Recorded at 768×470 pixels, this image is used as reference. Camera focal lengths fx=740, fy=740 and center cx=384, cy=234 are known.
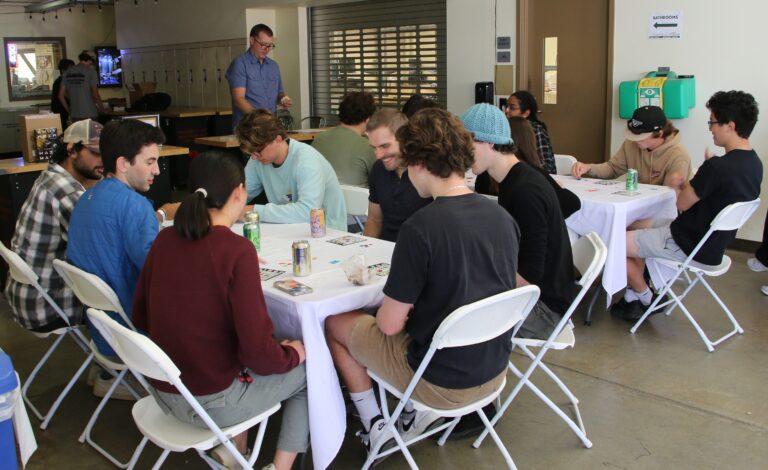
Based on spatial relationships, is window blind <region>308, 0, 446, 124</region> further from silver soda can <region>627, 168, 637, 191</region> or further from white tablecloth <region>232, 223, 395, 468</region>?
white tablecloth <region>232, 223, 395, 468</region>

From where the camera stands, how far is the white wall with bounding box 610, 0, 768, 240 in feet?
19.0

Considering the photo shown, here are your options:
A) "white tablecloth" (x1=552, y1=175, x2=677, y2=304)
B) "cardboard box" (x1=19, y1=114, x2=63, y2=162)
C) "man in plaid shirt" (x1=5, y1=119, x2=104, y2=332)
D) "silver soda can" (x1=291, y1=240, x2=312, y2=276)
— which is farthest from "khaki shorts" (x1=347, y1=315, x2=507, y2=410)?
"cardboard box" (x1=19, y1=114, x2=63, y2=162)

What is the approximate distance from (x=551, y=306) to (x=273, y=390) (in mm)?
1228

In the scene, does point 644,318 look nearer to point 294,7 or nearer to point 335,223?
point 335,223

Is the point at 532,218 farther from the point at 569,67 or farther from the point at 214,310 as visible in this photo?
the point at 569,67

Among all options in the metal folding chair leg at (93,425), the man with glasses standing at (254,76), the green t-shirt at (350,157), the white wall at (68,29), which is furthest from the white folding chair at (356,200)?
the white wall at (68,29)

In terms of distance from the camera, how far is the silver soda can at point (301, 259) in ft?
9.19

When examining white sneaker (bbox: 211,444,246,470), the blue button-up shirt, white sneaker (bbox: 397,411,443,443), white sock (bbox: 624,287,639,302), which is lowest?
white sneaker (bbox: 397,411,443,443)

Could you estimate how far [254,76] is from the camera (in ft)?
24.7

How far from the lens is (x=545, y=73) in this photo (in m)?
7.40

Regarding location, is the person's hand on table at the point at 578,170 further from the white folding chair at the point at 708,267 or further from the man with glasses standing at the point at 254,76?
the man with glasses standing at the point at 254,76

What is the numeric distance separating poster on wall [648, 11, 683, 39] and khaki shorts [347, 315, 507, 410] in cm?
469

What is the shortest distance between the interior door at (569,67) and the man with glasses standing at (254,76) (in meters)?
2.51

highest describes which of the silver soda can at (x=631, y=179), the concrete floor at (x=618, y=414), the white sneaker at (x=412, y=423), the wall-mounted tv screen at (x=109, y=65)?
the wall-mounted tv screen at (x=109, y=65)
